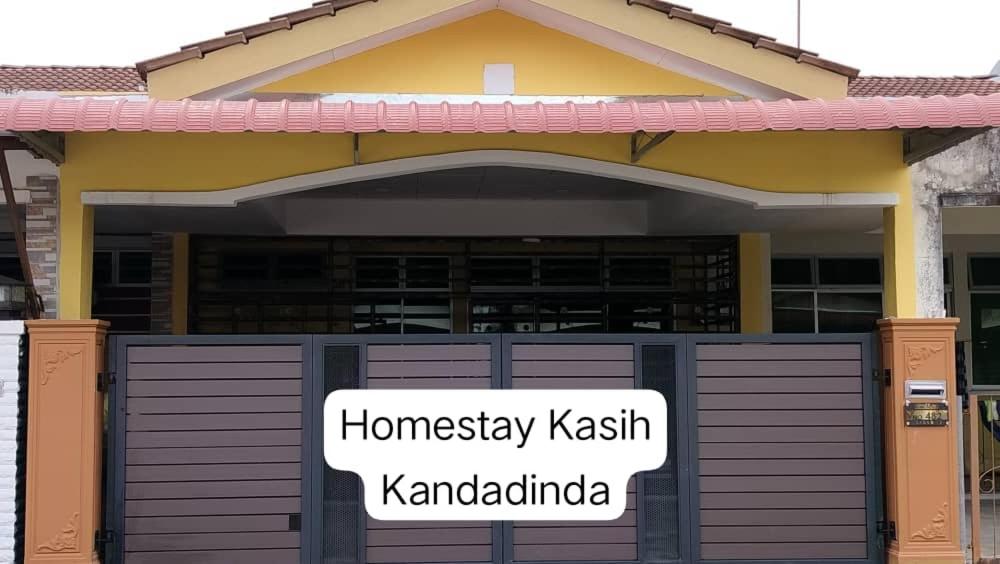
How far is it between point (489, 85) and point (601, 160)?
1.33 m

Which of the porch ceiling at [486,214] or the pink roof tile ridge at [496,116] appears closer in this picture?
the pink roof tile ridge at [496,116]

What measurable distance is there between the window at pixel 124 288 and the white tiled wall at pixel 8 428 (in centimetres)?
484

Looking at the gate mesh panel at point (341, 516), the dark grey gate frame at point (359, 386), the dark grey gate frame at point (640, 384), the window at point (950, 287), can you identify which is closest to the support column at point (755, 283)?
the window at point (950, 287)

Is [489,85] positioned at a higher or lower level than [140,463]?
higher

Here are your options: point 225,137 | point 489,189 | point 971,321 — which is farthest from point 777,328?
point 225,137

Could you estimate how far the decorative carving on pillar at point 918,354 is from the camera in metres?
7.71

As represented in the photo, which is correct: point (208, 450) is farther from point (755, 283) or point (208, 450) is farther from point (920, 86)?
point (920, 86)

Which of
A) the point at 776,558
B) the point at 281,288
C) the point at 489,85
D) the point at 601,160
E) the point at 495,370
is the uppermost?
the point at 489,85

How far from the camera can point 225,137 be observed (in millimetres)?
7898

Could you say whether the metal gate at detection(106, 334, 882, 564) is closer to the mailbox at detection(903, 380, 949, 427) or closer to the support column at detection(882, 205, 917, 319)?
the mailbox at detection(903, 380, 949, 427)

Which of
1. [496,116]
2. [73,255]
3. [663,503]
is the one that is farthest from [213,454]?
[663,503]

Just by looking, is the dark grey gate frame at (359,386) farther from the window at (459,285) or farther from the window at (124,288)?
the window at (124,288)

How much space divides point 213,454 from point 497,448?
6.58 ft

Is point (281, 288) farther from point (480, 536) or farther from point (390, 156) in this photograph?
point (480, 536)
